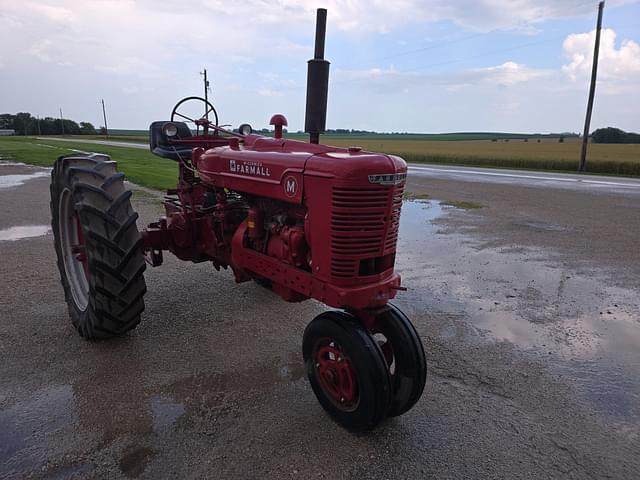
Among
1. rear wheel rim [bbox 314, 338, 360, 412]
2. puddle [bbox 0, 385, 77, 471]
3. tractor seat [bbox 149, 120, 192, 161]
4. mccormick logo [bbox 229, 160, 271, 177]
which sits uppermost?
tractor seat [bbox 149, 120, 192, 161]

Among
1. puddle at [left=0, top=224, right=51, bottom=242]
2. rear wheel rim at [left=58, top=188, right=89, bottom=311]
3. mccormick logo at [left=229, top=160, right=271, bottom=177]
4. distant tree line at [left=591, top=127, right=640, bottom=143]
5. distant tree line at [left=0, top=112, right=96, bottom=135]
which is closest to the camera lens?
mccormick logo at [left=229, top=160, right=271, bottom=177]

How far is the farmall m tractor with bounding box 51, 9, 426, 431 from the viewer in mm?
2385

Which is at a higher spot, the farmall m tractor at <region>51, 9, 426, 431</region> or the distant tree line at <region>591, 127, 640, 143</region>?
the distant tree line at <region>591, 127, 640, 143</region>

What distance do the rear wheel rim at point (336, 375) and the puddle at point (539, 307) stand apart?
147cm

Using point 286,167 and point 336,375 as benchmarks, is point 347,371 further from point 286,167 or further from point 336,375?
point 286,167

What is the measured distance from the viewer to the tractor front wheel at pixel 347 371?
2.34 metres

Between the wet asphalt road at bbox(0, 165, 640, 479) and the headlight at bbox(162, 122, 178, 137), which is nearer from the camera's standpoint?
the wet asphalt road at bbox(0, 165, 640, 479)

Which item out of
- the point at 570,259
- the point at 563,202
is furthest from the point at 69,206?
the point at 563,202

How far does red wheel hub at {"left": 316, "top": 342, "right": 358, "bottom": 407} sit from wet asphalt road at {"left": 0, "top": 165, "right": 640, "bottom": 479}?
179 mm

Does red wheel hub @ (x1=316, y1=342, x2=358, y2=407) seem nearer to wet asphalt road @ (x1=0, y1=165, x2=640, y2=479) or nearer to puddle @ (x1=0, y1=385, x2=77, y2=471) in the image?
wet asphalt road @ (x1=0, y1=165, x2=640, y2=479)

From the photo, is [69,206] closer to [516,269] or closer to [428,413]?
[428,413]

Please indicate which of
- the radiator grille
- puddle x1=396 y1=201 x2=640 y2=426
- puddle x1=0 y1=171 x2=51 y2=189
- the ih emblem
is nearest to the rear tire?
the ih emblem

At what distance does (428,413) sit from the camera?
2.71m

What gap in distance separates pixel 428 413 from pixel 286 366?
995 millimetres
